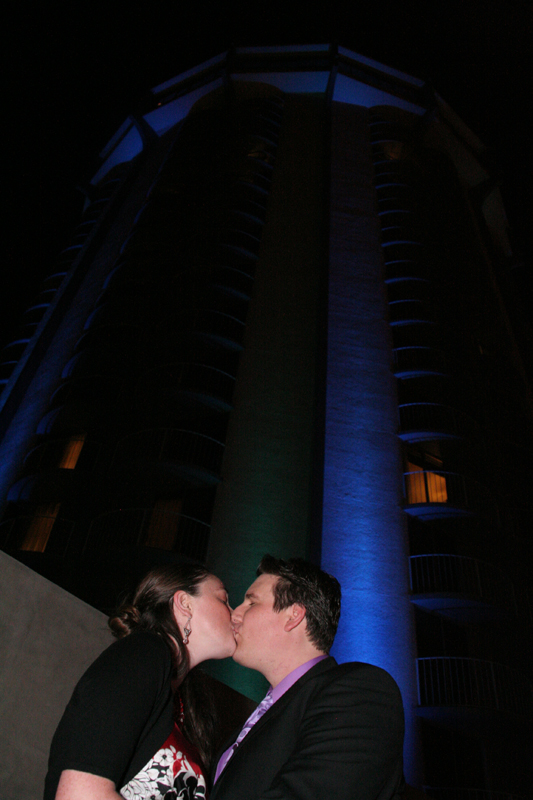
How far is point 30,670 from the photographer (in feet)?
8.91

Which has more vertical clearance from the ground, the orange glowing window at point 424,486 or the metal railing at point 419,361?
the metal railing at point 419,361

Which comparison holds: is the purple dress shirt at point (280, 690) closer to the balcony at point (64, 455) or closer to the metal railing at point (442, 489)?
the metal railing at point (442, 489)

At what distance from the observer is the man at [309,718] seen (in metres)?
1.80

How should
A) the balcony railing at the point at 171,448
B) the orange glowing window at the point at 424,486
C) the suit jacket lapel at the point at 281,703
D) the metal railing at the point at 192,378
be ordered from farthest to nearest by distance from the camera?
the metal railing at the point at 192,378, the orange glowing window at the point at 424,486, the balcony railing at the point at 171,448, the suit jacket lapel at the point at 281,703

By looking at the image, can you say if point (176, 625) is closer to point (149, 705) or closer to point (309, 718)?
point (149, 705)

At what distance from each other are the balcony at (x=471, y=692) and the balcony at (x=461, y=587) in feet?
4.18

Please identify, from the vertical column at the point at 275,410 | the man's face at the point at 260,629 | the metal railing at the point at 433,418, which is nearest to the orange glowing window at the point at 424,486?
the metal railing at the point at 433,418

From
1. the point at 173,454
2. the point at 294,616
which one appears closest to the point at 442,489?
the point at 173,454

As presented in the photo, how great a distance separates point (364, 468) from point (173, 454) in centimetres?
575

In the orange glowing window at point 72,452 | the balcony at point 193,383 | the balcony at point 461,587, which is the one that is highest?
the balcony at point 193,383

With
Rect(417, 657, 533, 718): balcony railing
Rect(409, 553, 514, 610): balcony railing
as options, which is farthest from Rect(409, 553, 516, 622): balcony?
Rect(417, 657, 533, 718): balcony railing

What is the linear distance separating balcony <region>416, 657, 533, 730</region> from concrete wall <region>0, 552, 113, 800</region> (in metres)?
12.9

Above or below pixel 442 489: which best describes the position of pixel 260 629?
below

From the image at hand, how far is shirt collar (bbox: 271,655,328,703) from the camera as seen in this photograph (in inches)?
97.1
